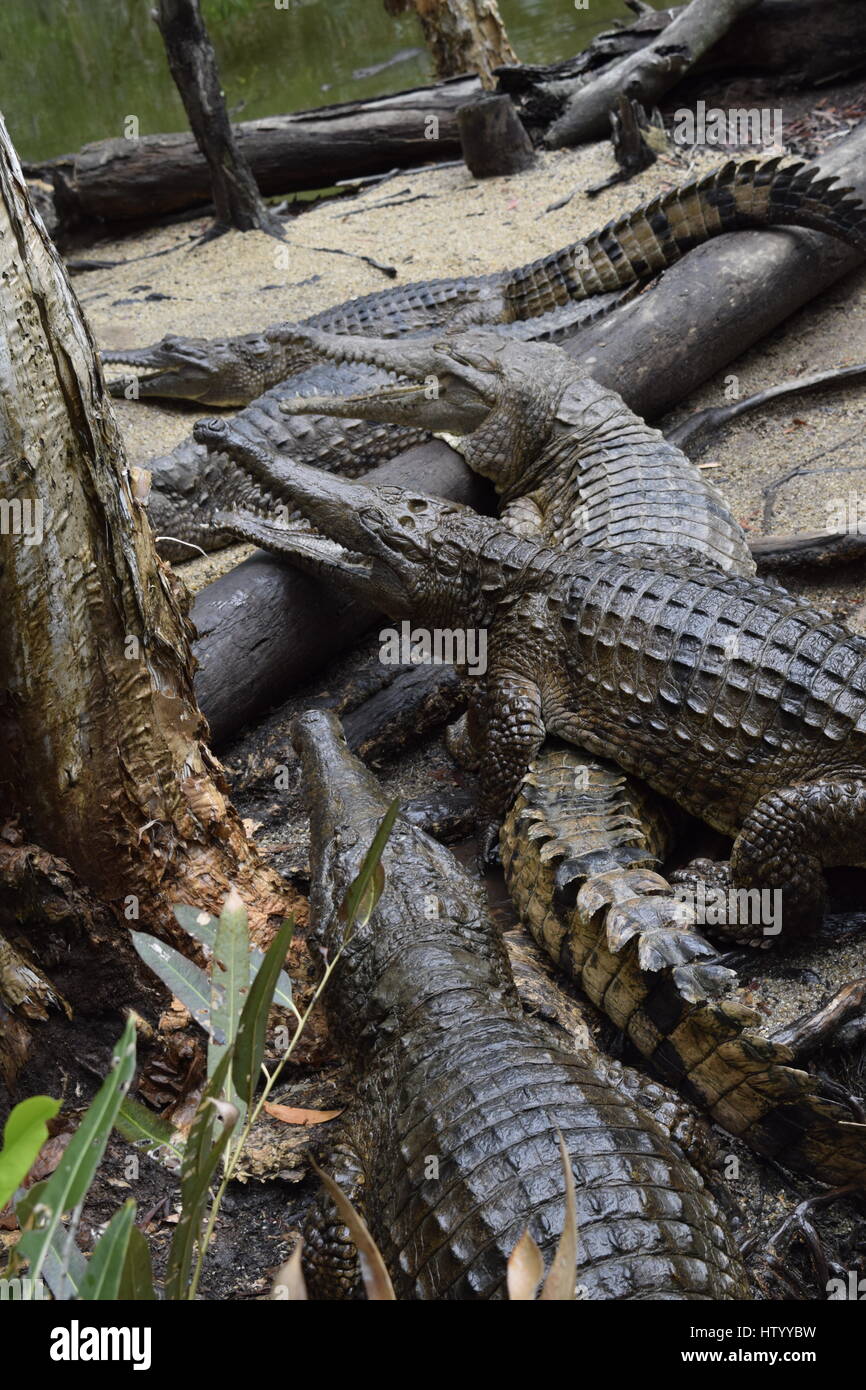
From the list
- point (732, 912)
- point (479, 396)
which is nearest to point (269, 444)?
point (479, 396)

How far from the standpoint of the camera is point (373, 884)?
1.32m

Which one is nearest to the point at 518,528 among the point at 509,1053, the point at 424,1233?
the point at 509,1053

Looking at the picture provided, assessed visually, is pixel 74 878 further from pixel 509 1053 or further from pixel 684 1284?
pixel 684 1284

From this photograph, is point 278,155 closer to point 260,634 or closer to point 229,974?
point 260,634

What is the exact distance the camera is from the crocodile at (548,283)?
550 cm

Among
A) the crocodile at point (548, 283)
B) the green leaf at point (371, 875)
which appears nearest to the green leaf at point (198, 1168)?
the green leaf at point (371, 875)

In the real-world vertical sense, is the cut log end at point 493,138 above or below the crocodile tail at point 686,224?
above

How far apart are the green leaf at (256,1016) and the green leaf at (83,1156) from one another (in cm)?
14

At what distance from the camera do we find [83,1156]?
0.95 metres

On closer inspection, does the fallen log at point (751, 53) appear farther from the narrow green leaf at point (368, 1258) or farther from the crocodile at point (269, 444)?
the narrow green leaf at point (368, 1258)

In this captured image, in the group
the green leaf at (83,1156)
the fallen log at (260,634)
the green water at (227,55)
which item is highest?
the green water at (227,55)

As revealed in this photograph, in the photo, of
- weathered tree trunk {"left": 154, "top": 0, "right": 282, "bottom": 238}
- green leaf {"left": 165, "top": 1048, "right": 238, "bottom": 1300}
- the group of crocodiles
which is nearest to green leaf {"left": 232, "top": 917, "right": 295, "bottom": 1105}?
green leaf {"left": 165, "top": 1048, "right": 238, "bottom": 1300}

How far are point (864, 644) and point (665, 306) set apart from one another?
2.82 m

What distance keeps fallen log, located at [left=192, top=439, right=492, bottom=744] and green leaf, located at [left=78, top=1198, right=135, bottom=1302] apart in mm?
2948
